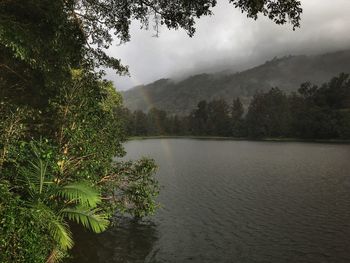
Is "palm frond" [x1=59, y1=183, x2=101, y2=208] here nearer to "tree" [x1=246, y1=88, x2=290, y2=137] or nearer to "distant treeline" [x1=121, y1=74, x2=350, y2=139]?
"distant treeline" [x1=121, y1=74, x2=350, y2=139]

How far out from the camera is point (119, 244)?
2447cm

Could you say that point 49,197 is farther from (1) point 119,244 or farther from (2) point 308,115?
(2) point 308,115

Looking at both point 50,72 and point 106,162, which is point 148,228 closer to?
point 106,162

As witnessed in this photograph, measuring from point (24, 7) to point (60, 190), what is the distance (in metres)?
8.15

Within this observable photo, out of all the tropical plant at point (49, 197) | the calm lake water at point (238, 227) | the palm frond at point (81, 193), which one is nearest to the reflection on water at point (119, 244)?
the calm lake water at point (238, 227)

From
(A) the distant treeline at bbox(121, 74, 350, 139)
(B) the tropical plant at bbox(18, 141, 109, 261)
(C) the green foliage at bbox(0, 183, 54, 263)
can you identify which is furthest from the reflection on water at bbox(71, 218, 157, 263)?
(A) the distant treeline at bbox(121, 74, 350, 139)

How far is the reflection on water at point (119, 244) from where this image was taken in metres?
22.0

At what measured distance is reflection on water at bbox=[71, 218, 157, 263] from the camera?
22.0 metres

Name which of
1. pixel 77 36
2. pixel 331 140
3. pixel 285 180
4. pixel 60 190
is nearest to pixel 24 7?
pixel 77 36

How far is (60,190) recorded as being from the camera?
42.7 feet

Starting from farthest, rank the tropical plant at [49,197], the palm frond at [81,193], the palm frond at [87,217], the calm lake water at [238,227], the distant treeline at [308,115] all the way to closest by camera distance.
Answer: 1. the distant treeline at [308,115]
2. the calm lake water at [238,227]
3. the palm frond at [87,217]
4. the palm frond at [81,193]
5. the tropical plant at [49,197]

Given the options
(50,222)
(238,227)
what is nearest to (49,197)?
(50,222)

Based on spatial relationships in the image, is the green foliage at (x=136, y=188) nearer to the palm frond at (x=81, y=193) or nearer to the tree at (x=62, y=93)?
the tree at (x=62, y=93)

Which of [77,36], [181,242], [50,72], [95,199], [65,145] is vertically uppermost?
[77,36]
